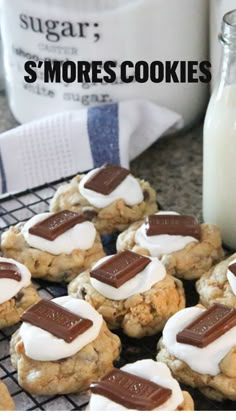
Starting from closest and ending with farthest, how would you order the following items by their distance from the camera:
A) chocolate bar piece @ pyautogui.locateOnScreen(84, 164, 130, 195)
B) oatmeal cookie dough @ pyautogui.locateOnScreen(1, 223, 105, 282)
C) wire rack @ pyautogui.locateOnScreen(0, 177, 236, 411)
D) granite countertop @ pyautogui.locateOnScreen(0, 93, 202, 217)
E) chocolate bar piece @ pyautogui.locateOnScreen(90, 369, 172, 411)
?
chocolate bar piece @ pyautogui.locateOnScreen(90, 369, 172, 411)
wire rack @ pyautogui.locateOnScreen(0, 177, 236, 411)
oatmeal cookie dough @ pyautogui.locateOnScreen(1, 223, 105, 282)
chocolate bar piece @ pyautogui.locateOnScreen(84, 164, 130, 195)
granite countertop @ pyautogui.locateOnScreen(0, 93, 202, 217)

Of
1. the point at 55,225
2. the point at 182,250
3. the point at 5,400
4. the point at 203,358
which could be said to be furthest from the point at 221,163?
the point at 5,400

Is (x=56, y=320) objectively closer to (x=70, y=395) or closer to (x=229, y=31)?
(x=70, y=395)

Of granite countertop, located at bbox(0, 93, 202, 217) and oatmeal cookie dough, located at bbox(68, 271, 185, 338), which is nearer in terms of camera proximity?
oatmeal cookie dough, located at bbox(68, 271, 185, 338)

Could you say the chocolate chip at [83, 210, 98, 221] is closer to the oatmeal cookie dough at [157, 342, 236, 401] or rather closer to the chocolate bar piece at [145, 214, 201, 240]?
the chocolate bar piece at [145, 214, 201, 240]

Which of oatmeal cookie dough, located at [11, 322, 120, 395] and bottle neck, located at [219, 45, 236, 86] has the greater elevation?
bottle neck, located at [219, 45, 236, 86]

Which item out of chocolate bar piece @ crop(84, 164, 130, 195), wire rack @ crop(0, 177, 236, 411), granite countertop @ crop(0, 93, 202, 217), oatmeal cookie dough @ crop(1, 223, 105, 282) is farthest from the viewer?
granite countertop @ crop(0, 93, 202, 217)

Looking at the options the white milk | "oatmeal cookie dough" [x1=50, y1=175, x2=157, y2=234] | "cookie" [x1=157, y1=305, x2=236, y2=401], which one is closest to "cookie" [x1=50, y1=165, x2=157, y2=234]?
"oatmeal cookie dough" [x1=50, y1=175, x2=157, y2=234]

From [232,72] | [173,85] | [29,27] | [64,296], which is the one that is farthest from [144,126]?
[64,296]

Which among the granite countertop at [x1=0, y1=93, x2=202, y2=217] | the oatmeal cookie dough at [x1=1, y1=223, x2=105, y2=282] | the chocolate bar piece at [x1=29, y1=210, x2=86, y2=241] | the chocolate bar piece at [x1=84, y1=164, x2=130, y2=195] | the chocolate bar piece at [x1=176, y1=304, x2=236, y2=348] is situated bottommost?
the granite countertop at [x1=0, y1=93, x2=202, y2=217]

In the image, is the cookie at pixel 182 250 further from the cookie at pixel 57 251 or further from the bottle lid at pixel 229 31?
the bottle lid at pixel 229 31

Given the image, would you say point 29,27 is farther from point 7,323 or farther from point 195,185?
point 7,323
